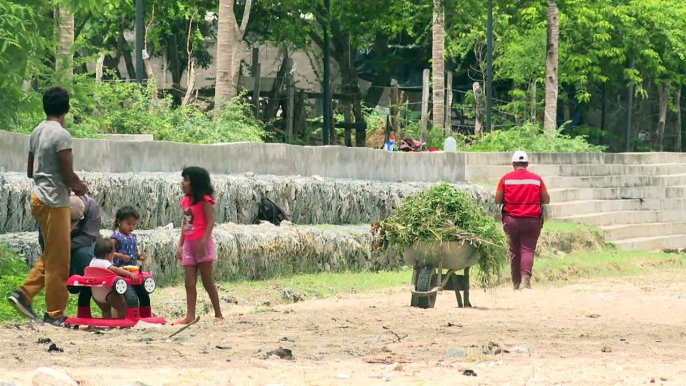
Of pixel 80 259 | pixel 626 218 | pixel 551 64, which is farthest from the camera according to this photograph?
pixel 551 64

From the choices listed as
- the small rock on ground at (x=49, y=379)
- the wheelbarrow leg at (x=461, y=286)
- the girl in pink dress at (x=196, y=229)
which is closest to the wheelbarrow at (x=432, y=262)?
the wheelbarrow leg at (x=461, y=286)

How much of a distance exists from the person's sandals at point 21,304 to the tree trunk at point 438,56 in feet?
65.8

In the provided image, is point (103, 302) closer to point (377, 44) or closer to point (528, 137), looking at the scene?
point (528, 137)

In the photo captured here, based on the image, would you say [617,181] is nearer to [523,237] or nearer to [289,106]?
[289,106]

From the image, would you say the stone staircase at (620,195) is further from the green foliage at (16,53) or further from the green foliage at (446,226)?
the green foliage at (446,226)

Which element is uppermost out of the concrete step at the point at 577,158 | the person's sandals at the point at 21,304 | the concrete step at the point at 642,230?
the concrete step at the point at 577,158

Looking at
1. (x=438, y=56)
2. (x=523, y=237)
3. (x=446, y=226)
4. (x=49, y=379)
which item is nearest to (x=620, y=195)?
(x=438, y=56)

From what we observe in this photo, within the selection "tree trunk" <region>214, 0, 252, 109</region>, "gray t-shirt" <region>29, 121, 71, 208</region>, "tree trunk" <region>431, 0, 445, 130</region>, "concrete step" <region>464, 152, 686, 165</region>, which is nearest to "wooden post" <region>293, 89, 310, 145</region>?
"tree trunk" <region>431, 0, 445, 130</region>

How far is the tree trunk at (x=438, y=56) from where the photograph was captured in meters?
30.9

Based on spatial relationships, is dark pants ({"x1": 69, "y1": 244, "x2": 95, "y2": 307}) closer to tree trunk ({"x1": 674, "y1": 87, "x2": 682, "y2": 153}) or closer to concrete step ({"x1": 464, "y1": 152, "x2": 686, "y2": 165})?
concrete step ({"x1": 464, "y1": 152, "x2": 686, "y2": 165})

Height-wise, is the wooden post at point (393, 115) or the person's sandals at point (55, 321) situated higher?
the wooden post at point (393, 115)

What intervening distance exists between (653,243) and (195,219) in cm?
2023

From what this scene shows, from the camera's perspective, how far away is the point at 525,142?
110 feet

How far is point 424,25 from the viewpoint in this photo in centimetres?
4669
